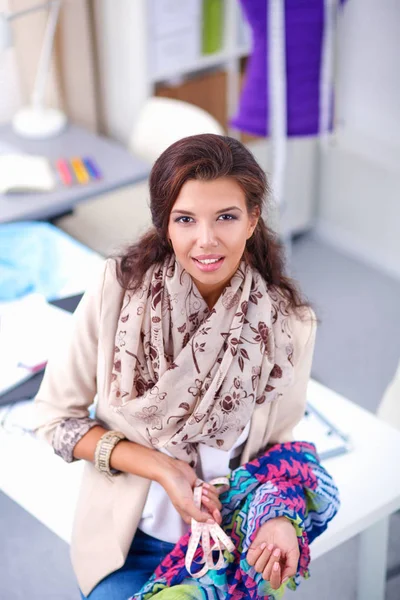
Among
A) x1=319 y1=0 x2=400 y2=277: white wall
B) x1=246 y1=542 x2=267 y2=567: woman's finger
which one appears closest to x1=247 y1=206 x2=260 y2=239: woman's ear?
x1=246 y1=542 x2=267 y2=567: woman's finger

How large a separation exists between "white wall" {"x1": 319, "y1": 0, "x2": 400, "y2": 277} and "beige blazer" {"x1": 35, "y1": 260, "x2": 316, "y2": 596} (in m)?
2.04

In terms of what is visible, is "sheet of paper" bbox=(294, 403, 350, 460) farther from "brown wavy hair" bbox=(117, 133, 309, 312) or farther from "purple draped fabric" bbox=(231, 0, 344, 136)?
"purple draped fabric" bbox=(231, 0, 344, 136)

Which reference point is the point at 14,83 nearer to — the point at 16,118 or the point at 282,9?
the point at 16,118

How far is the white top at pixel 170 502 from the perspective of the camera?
1.33m

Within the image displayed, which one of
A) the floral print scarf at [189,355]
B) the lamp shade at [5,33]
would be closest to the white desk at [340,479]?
the floral print scarf at [189,355]

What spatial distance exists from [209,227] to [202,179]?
0.07 metres

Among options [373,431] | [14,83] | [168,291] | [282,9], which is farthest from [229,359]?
[14,83]

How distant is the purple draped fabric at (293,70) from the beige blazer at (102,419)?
5.27 ft

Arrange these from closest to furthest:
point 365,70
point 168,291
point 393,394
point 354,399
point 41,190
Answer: point 168,291, point 393,394, point 41,190, point 354,399, point 365,70

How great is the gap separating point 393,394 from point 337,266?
1852mm

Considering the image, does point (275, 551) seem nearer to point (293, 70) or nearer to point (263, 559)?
point (263, 559)

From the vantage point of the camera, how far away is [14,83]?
124 inches

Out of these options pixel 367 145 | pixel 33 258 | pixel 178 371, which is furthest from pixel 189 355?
pixel 367 145

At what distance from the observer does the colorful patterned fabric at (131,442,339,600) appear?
1195mm
